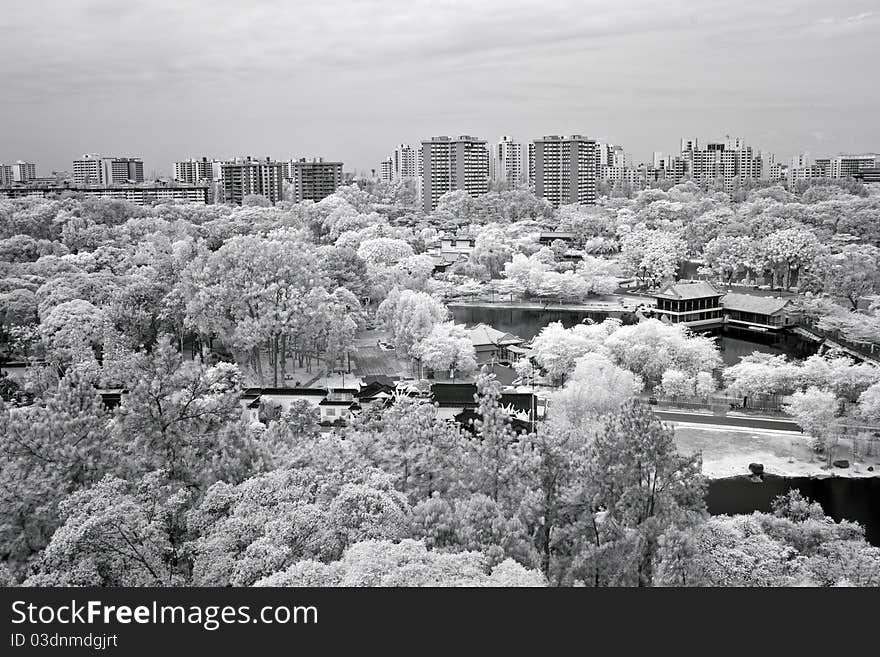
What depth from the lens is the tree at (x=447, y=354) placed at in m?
14.1

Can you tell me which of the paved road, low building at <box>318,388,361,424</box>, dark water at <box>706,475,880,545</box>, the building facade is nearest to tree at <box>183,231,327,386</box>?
low building at <box>318,388,361,424</box>

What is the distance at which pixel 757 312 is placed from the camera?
18.9 metres

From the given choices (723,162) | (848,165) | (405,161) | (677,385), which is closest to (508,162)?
(405,161)

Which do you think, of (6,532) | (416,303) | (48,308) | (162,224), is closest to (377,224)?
(162,224)

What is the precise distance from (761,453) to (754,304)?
9.40 m

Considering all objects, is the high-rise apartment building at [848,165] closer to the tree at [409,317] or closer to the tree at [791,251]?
the tree at [791,251]

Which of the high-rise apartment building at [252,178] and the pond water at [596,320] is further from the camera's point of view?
the high-rise apartment building at [252,178]

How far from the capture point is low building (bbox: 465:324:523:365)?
50.2 ft

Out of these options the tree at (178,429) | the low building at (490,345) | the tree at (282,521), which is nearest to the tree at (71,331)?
the low building at (490,345)

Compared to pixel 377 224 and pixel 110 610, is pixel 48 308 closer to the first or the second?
pixel 110 610

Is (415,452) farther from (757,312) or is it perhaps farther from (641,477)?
(757,312)

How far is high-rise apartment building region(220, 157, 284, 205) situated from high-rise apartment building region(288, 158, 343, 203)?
3.17 feet

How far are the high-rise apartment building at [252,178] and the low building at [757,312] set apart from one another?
32.7 meters

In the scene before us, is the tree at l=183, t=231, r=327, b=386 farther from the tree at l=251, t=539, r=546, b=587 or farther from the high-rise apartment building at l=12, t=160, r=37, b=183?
the high-rise apartment building at l=12, t=160, r=37, b=183
